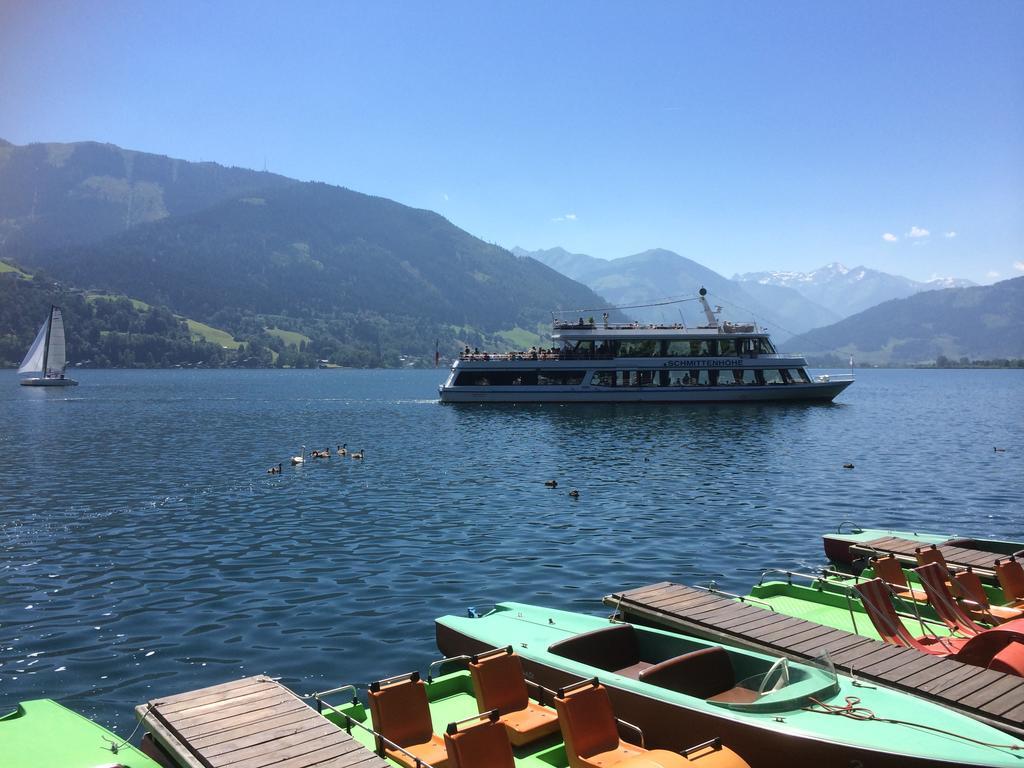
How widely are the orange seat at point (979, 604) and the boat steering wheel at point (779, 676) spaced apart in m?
7.45

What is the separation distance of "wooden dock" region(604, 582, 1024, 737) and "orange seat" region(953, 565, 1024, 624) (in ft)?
16.2

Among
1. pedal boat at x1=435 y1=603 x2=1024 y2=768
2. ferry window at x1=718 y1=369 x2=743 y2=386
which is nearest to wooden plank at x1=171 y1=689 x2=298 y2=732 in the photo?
pedal boat at x1=435 y1=603 x2=1024 y2=768

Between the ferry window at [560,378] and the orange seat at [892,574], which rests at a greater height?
the ferry window at [560,378]

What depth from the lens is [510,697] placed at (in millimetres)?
10484

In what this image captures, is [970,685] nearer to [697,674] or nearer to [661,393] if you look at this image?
[697,674]

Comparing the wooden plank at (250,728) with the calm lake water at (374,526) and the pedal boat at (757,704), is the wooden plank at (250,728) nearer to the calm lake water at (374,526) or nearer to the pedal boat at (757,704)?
the pedal boat at (757,704)

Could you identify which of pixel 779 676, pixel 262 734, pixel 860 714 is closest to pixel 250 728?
pixel 262 734

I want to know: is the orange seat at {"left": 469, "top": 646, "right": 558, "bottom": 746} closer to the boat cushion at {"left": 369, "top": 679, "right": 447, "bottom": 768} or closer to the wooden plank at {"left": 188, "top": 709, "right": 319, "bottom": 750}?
the boat cushion at {"left": 369, "top": 679, "right": 447, "bottom": 768}

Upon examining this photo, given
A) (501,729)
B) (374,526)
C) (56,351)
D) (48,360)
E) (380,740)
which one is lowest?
(374,526)

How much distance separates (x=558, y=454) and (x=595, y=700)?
1478 inches

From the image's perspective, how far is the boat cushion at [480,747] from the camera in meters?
8.27

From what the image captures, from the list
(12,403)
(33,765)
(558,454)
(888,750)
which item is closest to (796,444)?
(558,454)

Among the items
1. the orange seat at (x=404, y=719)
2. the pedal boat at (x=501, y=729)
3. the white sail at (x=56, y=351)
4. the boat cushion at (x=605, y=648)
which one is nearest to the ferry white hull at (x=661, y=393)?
the boat cushion at (x=605, y=648)

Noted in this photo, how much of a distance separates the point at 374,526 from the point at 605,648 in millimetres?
16602
